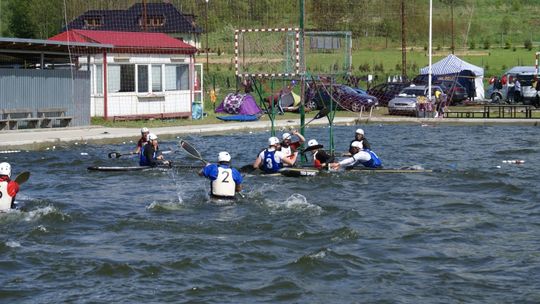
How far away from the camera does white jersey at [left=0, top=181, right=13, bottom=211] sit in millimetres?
18859

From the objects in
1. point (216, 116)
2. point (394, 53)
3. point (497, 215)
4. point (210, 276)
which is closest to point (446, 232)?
point (497, 215)

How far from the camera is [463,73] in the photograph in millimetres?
53875

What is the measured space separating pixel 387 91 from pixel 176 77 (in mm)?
12365

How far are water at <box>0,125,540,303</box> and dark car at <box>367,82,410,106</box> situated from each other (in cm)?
2154

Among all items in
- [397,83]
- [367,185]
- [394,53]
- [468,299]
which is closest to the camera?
[468,299]

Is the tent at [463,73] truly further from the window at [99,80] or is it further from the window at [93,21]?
the window at [93,21]

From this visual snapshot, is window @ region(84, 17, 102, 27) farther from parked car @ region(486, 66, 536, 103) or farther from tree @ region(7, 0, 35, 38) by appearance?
parked car @ region(486, 66, 536, 103)

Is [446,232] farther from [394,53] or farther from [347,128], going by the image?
[394,53]

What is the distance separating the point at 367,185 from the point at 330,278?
9.00 m

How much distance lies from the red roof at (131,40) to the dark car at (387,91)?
11157mm

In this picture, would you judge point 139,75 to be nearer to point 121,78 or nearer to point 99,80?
point 121,78

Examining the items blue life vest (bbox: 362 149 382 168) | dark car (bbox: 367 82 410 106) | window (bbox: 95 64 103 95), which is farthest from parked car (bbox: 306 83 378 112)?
blue life vest (bbox: 362 149 382 168)

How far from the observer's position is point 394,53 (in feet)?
268

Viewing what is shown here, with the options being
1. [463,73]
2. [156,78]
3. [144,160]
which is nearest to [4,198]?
[144,160]
